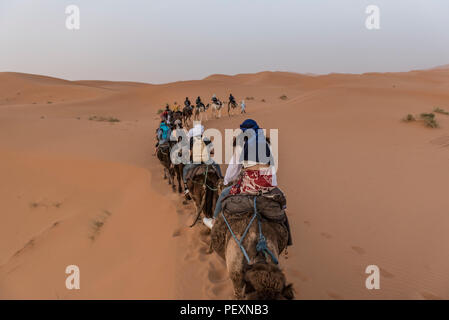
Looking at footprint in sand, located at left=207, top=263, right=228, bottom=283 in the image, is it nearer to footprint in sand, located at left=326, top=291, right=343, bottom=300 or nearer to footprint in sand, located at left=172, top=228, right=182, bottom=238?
footprint in sand, located at left=172, top=228, right=182, bottom=238

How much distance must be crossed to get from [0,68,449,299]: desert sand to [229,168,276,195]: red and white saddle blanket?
177 cm

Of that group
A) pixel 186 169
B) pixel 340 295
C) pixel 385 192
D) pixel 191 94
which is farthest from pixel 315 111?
pixel 191 94

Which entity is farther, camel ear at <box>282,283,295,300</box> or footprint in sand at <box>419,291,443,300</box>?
footprint in sand at <box>419,291,443,300</box>

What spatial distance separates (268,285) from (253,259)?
0.60 metres

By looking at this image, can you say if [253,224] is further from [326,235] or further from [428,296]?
[428,296]

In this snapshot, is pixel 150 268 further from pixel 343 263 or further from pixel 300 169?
pixel 300 169

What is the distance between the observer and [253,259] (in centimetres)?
258

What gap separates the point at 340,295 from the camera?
3.88 metres

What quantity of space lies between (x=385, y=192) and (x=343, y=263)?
348cm

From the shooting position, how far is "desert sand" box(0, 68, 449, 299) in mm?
4188

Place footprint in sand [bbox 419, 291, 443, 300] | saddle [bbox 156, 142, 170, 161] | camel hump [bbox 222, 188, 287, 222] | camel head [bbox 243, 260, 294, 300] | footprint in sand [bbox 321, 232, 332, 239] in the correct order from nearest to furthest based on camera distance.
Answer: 1. camel head [bbox 243, 260, 294, 300]
2. camel hump [bbox 222, 188, 287, 222]
3. footprint in sand [bbox 419, 291, 443, 300]
4. footprint in sand [bbox 321, 232, 332, 239]
5. saddle [bbox 156, 142, 170, 161]

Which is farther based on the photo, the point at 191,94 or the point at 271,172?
the point at 191,94

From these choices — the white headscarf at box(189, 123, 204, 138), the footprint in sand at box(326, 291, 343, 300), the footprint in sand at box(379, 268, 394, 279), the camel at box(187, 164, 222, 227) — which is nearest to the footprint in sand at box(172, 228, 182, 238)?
the camel at box(187, 164, 222, 227)

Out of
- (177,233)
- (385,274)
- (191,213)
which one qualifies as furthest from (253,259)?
(191,213)
